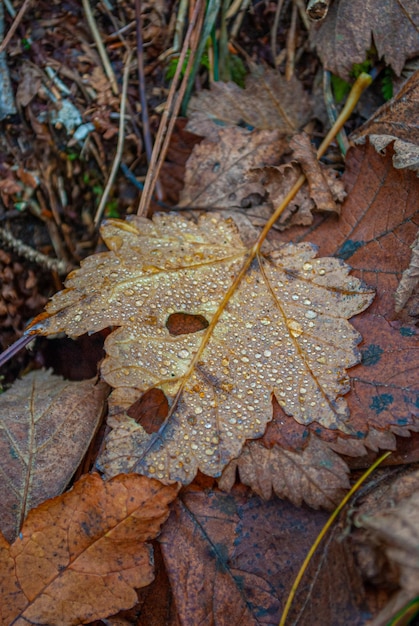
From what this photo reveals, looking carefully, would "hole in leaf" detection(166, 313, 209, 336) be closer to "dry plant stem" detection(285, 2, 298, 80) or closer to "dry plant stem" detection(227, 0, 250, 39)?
"dry plant stem" detection(285, 2, 298, 80)

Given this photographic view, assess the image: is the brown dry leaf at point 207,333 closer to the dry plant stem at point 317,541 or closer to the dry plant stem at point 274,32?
the dry plant stem at point 317,541

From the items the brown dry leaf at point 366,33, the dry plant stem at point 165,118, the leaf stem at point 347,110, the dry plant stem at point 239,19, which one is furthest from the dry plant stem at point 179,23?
the leaf stem at point 347,110

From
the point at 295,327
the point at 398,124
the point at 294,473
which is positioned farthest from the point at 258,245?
the point at 294,473

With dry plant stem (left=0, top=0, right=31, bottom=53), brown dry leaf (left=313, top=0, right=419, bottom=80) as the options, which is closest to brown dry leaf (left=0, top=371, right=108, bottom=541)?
dry plant stem (left=0, top=0, right=31, bottom=53)

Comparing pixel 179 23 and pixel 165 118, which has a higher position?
pixel 179 23

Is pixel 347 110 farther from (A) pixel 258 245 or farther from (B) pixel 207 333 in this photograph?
(B) pixel 207 333
